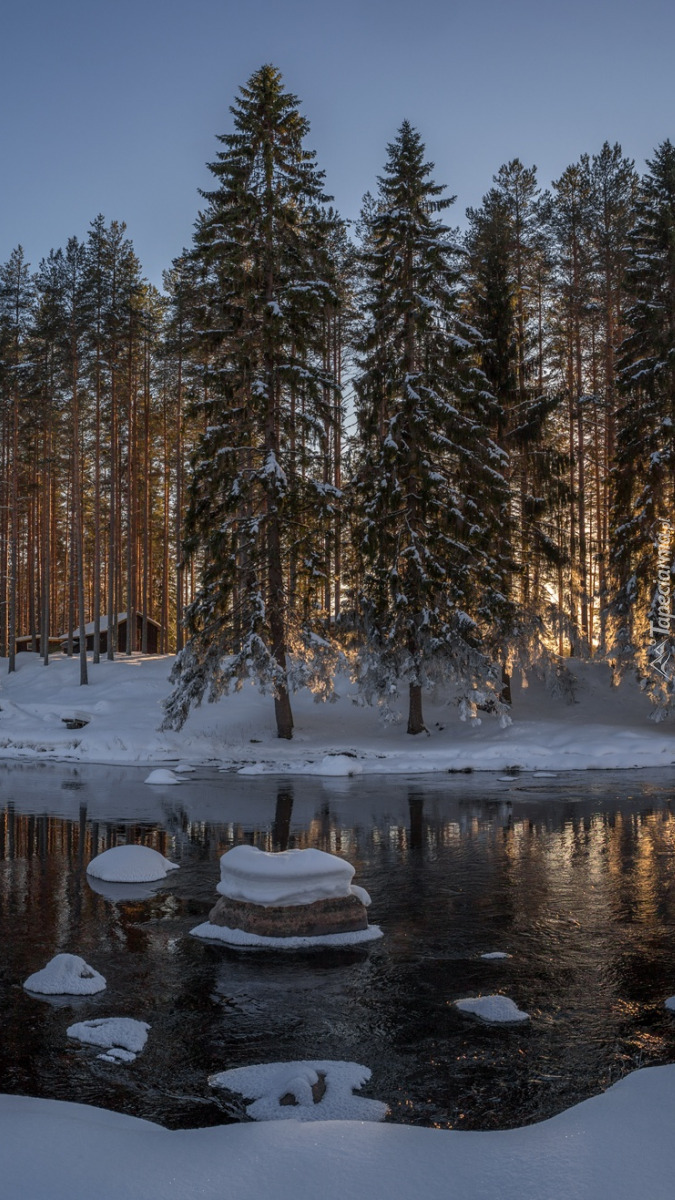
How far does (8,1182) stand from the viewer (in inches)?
150

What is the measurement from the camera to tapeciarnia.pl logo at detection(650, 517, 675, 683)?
2372 centimetres

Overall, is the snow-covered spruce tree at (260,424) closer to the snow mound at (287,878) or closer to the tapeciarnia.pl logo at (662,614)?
the tapeciarnia.pl logo at (662,614)

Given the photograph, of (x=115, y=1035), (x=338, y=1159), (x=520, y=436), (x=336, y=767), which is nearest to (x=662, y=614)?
(x=520, y=436)

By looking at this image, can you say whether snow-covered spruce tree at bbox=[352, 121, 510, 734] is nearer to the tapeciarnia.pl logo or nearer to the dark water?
the tapeciarnia.pl logo

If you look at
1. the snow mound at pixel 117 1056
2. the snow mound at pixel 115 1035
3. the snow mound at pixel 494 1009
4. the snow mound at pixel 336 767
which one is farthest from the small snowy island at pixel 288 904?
the snow mound at pixel 336 767

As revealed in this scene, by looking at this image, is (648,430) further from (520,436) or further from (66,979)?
(66,979)

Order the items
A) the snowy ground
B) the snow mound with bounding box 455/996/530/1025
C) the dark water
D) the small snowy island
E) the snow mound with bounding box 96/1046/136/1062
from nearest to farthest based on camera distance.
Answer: the dark water → the snow mound with bounding box 96/1046/136/1062 → the snow mound with bounding box 455/996/530/1025 → the small snowy island → the snowy ground

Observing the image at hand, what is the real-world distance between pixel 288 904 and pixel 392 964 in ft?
4.84

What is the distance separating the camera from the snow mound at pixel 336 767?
21.9 metres

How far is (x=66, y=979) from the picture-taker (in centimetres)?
725

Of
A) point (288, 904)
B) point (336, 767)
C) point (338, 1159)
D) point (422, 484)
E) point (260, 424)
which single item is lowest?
point (336, 767)

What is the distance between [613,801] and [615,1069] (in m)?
11.6

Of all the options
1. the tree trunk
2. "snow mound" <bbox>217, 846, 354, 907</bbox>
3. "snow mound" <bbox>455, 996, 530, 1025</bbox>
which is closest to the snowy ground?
the tree trunk

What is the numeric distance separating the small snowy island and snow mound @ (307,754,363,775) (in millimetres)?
12817
